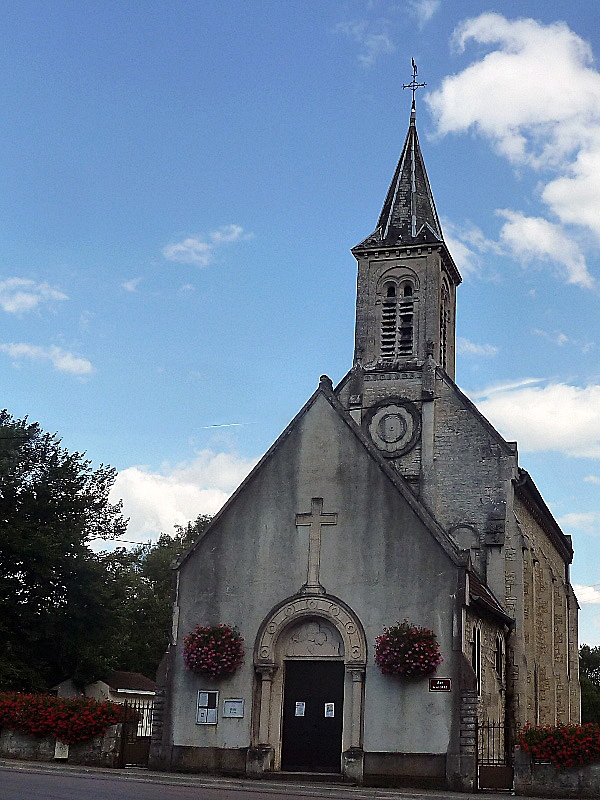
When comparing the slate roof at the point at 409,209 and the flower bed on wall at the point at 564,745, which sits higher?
the slate roof at the point at 409,209

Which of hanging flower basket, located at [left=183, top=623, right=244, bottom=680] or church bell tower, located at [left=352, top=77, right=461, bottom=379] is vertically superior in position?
church bell tower, located at [left=352, top=77, right=461, bottom=379]

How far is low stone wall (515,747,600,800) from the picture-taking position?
61.5 ft

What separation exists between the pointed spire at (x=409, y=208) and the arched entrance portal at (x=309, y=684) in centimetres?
1746

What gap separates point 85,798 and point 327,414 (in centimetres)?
1342

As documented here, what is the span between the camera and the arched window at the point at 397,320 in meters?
35.0

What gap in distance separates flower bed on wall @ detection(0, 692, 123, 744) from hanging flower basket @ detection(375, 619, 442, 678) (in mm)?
6457

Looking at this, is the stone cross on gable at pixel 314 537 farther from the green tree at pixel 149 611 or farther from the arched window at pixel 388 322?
the green tree at pixel 149 611

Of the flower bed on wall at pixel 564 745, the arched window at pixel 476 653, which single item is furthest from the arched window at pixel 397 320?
the flower bed on wall at pixel 564 745

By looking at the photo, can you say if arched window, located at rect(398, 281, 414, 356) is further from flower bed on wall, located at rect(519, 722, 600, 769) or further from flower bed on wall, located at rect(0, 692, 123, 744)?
flower bed on wall, located at rect(519, 722, 600, 769)

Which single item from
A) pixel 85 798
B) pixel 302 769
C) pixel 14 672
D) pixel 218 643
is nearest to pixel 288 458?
pixel 218 643

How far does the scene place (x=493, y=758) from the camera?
23547 millimetres

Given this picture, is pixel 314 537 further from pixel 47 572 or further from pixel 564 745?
pixel 47 572

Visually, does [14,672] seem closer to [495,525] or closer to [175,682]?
[175,682]

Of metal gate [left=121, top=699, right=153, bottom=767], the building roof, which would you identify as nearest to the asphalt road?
metal gate [left=121, top=699, right=153, bottom=767]
